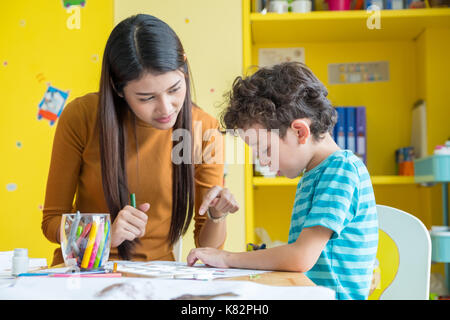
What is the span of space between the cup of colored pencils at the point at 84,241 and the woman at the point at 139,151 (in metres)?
0.25

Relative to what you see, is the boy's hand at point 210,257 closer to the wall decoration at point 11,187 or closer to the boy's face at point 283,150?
the boy's face at point 283,150

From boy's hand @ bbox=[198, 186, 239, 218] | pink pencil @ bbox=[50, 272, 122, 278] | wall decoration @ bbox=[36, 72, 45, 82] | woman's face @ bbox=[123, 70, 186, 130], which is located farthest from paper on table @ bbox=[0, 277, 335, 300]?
wall decoration @ bbox=[36, 72, 45, 82]

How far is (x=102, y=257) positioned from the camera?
2.61ft

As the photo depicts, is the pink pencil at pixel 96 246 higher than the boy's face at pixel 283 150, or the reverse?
the boy's face at pixel 283 150

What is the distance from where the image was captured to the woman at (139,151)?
1060 mm

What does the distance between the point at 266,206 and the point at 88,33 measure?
3.34 ft

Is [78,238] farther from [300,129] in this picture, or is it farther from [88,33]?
[88,33]

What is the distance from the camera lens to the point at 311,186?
0.93 meters

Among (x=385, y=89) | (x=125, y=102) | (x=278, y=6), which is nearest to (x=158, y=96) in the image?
(x=125, y=102)

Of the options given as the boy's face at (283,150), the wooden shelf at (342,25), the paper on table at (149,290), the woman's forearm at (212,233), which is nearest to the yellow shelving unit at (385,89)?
the wooden shelf at (342,25)

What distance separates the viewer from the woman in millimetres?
1060

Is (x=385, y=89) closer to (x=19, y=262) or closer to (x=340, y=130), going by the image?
(x=340, y=130)

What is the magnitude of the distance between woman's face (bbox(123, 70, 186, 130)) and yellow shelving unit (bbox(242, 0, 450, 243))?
37.0 inches

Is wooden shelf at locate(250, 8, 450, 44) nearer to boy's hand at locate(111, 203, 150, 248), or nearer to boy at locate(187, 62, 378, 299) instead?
boy at locate(187, 62, 378, 299)
